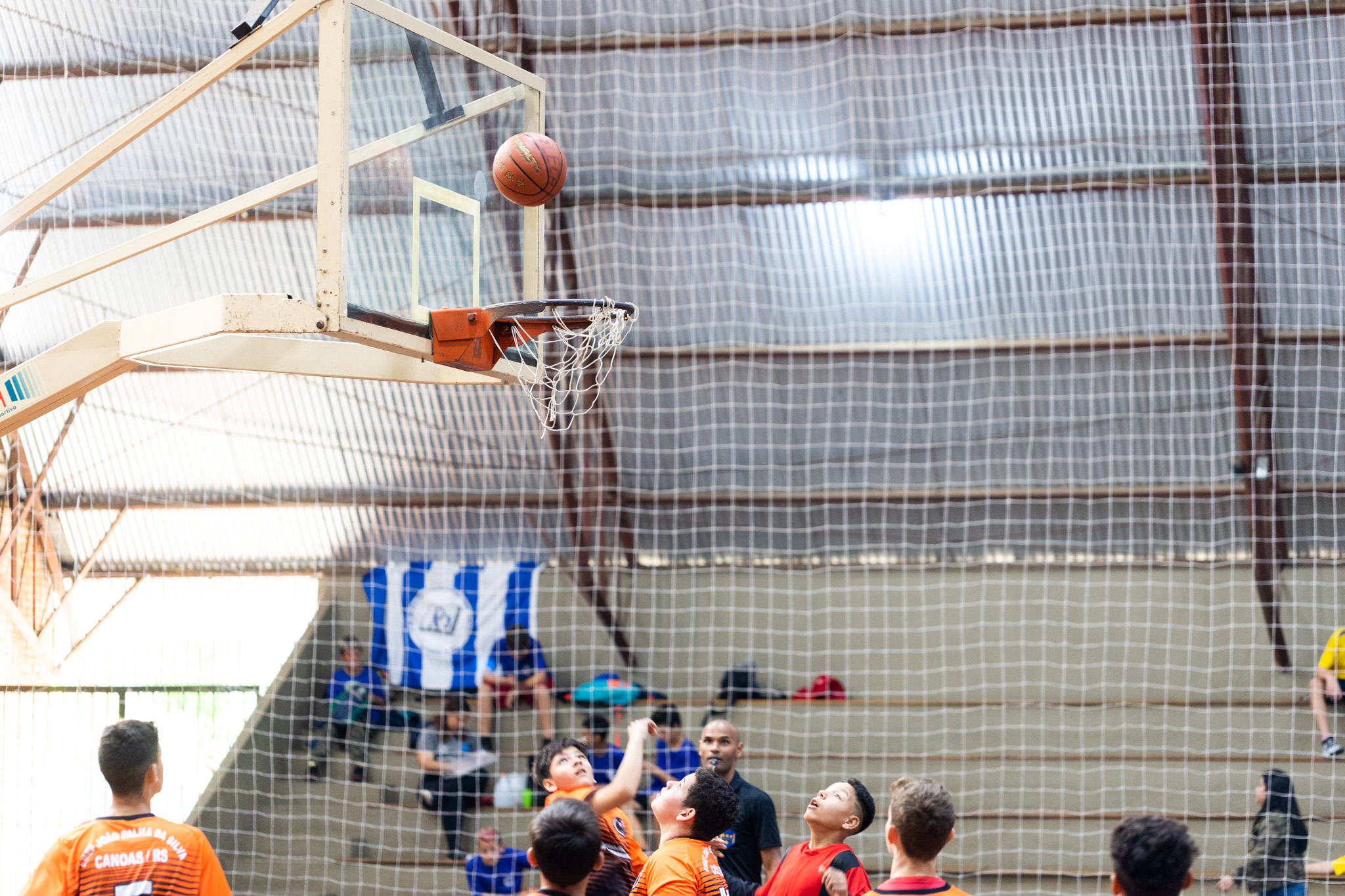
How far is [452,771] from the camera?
8812 millimetres

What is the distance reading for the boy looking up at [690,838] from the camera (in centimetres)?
361

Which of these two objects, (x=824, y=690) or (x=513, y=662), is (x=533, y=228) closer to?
(x=513, y=662)

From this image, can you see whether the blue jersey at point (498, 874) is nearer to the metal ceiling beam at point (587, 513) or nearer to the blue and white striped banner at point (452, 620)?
the blue and white striped banner at point (452, 620)

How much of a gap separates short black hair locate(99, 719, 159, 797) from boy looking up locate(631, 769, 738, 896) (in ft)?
4.75

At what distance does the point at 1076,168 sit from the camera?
26.4 feet

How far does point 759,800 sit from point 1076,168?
16.4 feet

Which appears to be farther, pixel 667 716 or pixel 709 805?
pixel 667 716

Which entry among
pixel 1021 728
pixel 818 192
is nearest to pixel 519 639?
pixel 1021 728

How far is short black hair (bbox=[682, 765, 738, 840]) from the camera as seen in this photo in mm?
3703

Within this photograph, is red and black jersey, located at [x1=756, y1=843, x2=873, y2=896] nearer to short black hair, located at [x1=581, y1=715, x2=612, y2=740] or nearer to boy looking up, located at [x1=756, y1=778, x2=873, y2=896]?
boy looking up, located at [x1=756, y1=778, x2=873, y2=896]

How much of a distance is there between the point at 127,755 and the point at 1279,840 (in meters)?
5.42

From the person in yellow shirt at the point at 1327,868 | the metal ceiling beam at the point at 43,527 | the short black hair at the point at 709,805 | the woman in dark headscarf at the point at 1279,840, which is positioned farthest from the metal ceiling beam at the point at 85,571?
the person in yellow shirt at the point at 1327,868

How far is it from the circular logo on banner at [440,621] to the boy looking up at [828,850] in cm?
528

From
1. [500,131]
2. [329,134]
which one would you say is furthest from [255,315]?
[500,131]
